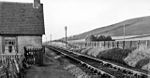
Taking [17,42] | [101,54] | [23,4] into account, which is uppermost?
[23,4]

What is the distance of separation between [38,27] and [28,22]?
1474 millimetres

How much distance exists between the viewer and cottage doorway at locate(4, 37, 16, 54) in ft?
69.0

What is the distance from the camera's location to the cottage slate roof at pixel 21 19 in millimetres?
21891

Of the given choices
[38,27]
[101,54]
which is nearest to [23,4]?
[38,27]

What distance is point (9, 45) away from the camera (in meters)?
21.3

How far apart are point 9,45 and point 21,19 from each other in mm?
3698

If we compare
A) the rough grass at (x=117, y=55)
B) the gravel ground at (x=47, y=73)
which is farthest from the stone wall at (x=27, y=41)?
the rough grass at (x=117, y=55)

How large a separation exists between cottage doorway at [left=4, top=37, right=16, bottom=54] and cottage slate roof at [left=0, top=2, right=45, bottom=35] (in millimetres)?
700

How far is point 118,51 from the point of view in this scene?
23.5 meters

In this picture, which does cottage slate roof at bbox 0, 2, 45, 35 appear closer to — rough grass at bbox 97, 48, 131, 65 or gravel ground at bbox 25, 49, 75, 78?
gravel ground at bbox 25, 49, 75, 78

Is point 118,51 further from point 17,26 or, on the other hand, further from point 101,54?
point 17,26

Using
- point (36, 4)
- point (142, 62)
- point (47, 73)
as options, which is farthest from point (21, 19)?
point (142, 62)

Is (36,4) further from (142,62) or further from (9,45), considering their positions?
(142,62)

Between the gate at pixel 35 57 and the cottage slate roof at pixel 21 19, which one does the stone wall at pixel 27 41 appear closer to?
the cottage slate roof at pixel 21 19
